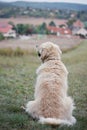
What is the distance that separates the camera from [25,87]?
7.73m

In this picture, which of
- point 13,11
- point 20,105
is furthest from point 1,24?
point 20,105

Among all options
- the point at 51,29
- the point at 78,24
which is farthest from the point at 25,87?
the point at 78,24

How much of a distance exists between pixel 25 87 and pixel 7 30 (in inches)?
103

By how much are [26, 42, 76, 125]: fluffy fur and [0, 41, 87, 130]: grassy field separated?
0.12 metres

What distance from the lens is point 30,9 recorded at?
398 inches

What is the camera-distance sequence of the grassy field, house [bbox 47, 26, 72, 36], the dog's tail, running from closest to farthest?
1. the dog's tail
2. the grassy field
3. house [bbox 47, 26, 72, 36]

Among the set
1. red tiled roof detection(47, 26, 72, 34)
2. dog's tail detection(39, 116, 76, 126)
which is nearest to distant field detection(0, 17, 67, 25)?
red tiled roof detection(47, 26, 72, 34)

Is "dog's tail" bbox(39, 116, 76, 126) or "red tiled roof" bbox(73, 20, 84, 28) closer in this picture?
"dog's tail" bbox(39, 116, 76, 126)

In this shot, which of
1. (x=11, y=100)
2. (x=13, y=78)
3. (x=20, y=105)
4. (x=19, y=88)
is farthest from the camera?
(x=13, y=78)

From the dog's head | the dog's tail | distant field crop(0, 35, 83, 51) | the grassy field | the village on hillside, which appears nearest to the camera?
the dog's tail

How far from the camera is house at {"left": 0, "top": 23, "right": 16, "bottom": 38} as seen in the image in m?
9.69

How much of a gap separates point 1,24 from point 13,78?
1.90m

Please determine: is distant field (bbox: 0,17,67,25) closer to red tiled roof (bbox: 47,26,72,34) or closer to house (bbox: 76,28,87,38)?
red tiled roof (bbox: 47,26,72,34)

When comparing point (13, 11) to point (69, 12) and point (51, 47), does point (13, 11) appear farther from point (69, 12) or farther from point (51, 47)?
point (51, 47)
